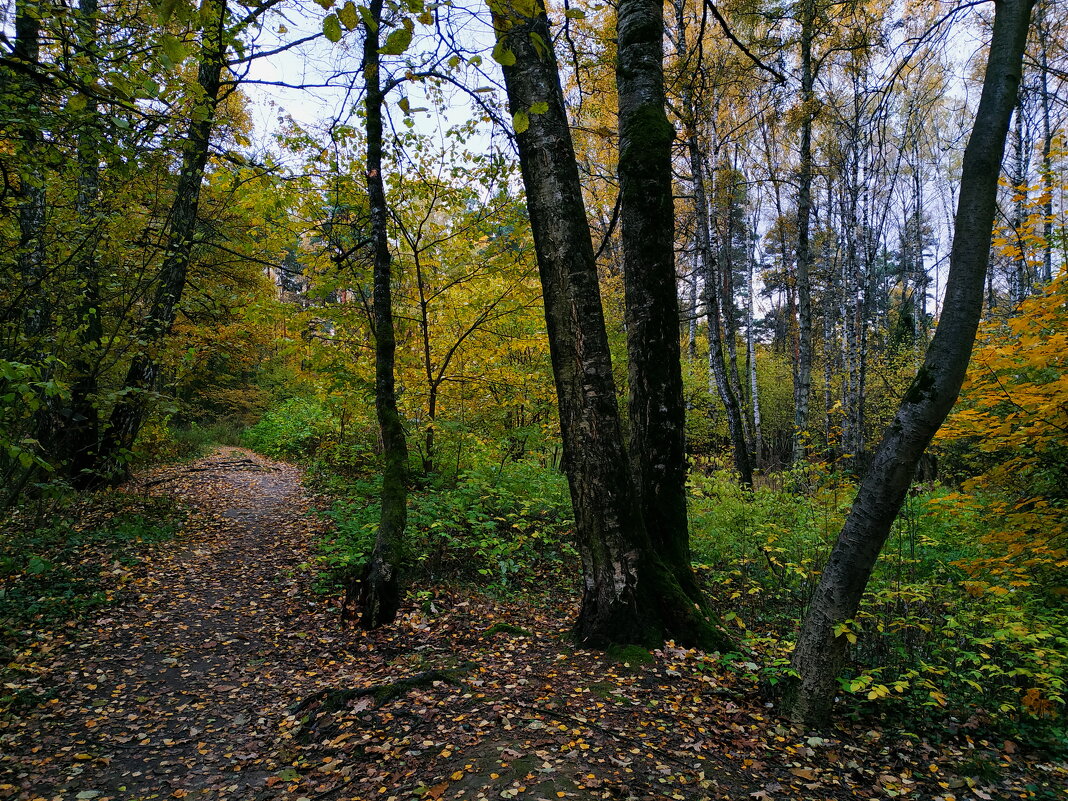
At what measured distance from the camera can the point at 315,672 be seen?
4297 millimetres

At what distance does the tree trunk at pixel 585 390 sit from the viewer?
12.7ft

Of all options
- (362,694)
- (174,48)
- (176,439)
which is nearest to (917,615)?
(362,694)

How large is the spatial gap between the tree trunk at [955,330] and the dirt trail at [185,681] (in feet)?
12.3

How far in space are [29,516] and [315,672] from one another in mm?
5219

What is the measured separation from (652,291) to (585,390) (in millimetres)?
1127

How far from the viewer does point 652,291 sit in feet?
14.1

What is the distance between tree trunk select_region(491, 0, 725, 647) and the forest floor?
34 centimetres

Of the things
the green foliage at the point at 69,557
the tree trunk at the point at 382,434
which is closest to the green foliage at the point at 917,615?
the tree trunk at the point at 382,434

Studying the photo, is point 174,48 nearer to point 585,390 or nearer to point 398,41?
point 398,41

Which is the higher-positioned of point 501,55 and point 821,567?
point 501,55

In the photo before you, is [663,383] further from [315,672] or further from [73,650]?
[73,650]

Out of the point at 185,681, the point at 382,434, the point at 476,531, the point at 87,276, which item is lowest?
the point at 185,681

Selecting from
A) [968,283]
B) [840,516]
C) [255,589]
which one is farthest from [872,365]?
[255,589]

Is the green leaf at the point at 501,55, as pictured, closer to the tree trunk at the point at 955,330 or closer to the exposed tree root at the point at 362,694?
the tree trunk at the point at 955,330
